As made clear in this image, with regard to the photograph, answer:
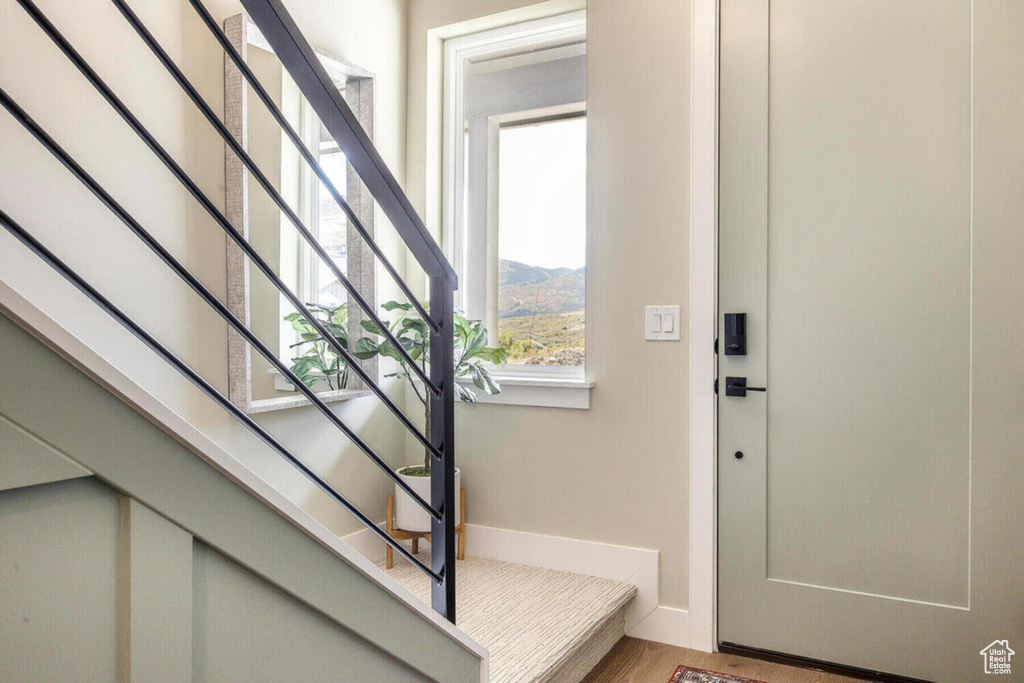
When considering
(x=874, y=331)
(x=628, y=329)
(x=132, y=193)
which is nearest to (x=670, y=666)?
(x=628, y=329)

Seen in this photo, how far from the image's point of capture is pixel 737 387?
208 cm

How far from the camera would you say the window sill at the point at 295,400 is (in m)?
1.94

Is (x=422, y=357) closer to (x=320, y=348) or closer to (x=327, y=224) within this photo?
(x=320, y=348)

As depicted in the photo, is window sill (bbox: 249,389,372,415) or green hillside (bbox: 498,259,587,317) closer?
window sill (bbox: 249,389,372,415)

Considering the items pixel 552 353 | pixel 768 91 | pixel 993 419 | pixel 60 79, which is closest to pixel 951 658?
pixel 993 419

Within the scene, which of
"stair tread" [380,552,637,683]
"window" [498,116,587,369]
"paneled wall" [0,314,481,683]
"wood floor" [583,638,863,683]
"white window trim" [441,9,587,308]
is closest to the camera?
"paneled wall" [0,314,481,683]

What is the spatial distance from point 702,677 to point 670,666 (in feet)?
0.36

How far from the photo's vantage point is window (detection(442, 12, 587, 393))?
2465 millimetres

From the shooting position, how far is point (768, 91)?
205 centimetres

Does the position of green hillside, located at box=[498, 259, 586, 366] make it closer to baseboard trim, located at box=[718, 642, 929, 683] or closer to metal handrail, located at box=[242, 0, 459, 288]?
baseboard trim, located at box=[718, 642, 929, 683]

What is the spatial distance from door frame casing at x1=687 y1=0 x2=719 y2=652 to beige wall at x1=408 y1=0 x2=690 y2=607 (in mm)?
39

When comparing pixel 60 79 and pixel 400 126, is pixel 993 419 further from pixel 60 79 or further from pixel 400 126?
pixel 60 79

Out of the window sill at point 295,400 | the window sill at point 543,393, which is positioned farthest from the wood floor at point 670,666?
the window sill at point 295,400

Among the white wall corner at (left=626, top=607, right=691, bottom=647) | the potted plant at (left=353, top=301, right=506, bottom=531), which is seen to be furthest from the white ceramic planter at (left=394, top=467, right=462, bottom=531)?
the white wall corner at (left=626, top=607, right=691, bottom=647)
